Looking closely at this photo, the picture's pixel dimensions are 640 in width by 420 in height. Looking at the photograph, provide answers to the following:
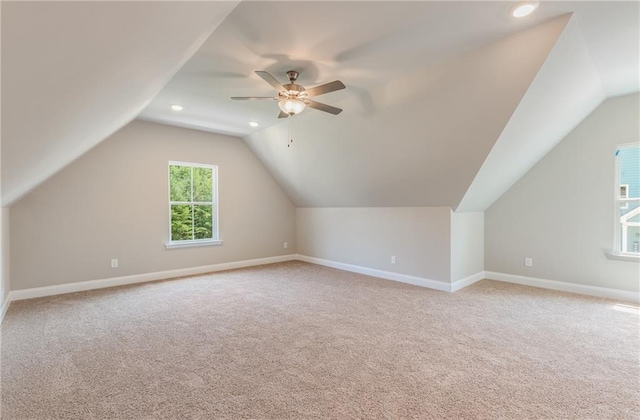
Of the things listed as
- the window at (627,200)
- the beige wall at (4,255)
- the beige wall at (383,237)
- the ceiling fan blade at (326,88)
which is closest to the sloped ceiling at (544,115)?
the beige wall at (383,237)

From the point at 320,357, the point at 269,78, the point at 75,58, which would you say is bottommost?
the point at 320,357

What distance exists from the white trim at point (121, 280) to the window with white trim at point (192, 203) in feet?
1.64

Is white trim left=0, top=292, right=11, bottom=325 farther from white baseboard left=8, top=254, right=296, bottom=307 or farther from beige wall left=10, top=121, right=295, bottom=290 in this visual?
beige wall left=10, top=121, right=295, bottom=290

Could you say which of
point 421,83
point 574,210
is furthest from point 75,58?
point 574,210

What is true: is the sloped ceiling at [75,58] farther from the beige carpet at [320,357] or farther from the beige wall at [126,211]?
the beige wall at [126,211]

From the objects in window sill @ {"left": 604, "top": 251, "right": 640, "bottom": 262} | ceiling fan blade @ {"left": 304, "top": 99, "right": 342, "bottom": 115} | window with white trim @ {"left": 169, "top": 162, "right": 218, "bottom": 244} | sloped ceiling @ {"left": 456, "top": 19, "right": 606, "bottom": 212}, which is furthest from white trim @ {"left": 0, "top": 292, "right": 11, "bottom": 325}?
window sill @ {"left": 604, "top": 251, "right": 640, "bottom": 262}

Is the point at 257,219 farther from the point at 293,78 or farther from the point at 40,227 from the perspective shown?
the point at 293,78

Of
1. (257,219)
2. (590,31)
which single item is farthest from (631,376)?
(257,219)

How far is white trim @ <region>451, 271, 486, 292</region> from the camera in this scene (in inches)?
167

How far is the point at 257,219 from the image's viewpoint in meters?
6.11

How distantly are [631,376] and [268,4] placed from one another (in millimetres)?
Answer: 3542

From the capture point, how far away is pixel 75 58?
120cm

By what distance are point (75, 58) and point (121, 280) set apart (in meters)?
4.21

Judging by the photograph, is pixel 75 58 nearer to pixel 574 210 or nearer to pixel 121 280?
pixel 121 280
